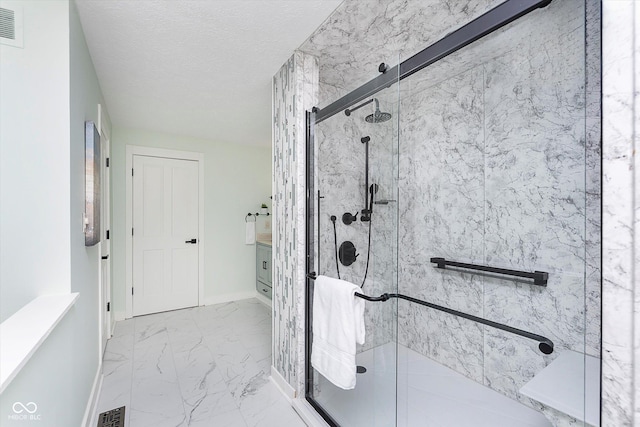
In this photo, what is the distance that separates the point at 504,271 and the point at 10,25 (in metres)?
2.85

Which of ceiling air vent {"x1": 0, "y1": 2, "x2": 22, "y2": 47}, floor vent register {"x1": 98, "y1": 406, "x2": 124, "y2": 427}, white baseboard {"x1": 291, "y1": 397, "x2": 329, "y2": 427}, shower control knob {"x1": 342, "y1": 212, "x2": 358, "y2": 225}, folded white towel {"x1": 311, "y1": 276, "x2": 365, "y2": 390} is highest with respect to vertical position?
ceiling air vent {"x1": 0, "y1": 2, "x2": 22, "y2": 47}

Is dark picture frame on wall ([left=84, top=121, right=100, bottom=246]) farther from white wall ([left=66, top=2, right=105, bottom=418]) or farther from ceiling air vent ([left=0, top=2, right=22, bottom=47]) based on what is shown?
ceiling air vent ([left=0, top=2, right=22, bottom=47])

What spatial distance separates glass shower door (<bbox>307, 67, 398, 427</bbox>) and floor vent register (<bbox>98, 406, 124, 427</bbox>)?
48.4 inches

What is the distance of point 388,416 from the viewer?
1500mm

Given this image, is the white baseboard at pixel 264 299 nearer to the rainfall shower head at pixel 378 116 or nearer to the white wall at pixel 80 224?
the white wall at pixel 80 224

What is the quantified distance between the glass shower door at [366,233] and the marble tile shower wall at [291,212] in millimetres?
194

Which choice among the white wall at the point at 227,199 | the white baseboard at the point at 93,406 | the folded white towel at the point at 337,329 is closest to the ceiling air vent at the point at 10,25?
the folded white towel at the point at 337,329

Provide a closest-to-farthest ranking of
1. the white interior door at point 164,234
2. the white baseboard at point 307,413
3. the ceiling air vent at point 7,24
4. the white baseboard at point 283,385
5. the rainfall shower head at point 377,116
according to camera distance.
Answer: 1. the ceiling air vent at point 7,24
2. the rainfall shower head at point 377,116
3. the white baseboard at point 307,413
4. the white baseboard at point 283,385
5. the white interior door at point 164,234

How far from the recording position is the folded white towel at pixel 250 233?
184 inches

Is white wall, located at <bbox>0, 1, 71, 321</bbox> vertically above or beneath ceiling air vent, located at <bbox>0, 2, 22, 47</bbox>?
beneath
